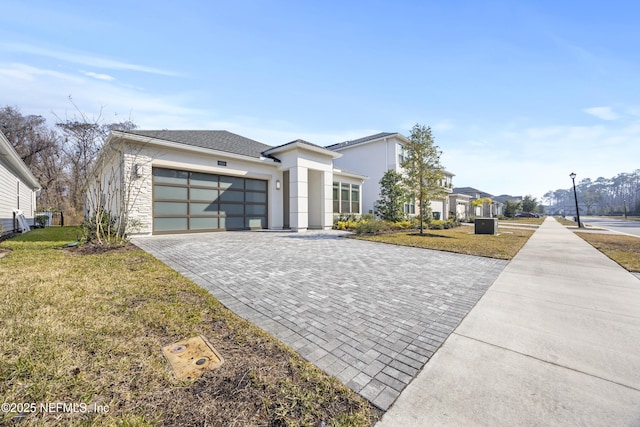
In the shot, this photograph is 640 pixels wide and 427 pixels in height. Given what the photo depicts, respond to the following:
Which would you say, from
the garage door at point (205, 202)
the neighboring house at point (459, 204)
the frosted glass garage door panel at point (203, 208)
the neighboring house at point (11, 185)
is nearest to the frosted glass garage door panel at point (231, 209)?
the garage door at point (205, 202)

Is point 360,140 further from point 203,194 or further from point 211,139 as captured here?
point 203,194

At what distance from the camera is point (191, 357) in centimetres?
235

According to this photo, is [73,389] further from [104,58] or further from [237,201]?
[237,201]

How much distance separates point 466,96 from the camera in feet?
36.4

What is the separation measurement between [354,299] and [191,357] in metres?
2.39

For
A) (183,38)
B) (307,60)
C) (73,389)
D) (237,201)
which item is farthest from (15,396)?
(237,201)

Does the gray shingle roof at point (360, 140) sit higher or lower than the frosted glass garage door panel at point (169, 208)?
higher

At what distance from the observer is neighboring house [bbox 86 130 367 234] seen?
10188 millimetres

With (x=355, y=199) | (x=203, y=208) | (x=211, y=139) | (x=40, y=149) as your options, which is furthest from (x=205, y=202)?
(x=40, y=149)

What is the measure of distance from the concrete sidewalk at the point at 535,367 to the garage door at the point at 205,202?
39.1ft

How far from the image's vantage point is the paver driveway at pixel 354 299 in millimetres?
2402

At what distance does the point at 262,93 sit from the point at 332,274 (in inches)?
355

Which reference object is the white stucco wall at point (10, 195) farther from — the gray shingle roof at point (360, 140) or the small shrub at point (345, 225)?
the gray shingle roof at point (360, 140)

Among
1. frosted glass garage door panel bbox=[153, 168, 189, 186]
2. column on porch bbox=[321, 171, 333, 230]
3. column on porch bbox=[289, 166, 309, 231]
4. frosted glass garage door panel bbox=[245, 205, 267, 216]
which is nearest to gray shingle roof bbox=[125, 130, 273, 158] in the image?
frosted glass garage door panel bbox=[153, 168, 189, 186]
